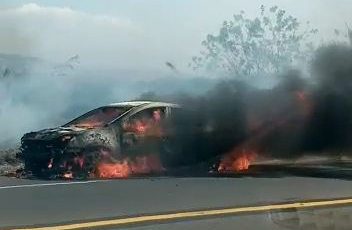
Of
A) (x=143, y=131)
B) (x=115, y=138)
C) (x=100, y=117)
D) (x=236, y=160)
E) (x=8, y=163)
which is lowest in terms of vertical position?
(x=236, y=160)

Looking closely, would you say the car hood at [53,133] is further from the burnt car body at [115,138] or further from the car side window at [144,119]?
the car side window at [144,119]

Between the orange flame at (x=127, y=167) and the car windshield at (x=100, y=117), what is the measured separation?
2.95 ft

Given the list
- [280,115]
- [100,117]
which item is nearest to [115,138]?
[100,117]

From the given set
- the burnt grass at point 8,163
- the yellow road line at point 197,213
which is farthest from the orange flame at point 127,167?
the yellow road line at point 197,213

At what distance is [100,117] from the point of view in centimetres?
1370

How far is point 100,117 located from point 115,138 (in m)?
1.19

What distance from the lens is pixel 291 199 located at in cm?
905

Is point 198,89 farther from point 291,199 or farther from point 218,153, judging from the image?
point 291,199

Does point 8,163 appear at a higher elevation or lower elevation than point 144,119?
lower

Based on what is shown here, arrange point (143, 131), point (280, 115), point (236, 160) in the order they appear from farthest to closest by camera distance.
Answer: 1. point (280, 115)
2. point (236, 160)
3. point (143, 131)

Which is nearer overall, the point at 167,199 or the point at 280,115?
the point at 167,199

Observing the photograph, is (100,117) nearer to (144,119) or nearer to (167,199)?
(144,119)

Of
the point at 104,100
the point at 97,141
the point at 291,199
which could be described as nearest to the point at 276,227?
the point at 291,199

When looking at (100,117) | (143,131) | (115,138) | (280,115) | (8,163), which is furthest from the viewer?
(8,163)
